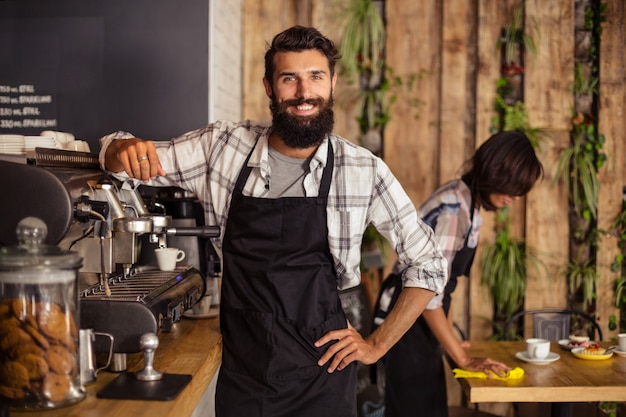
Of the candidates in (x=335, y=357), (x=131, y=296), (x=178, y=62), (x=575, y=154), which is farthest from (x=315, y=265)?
(x=575, y=154)

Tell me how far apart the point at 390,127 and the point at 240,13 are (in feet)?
3.86

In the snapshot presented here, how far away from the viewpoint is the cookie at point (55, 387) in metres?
1.67

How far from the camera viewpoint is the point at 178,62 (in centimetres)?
366

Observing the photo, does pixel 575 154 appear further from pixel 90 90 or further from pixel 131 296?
pixel 131 296

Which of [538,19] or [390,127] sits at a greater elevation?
[538,19]

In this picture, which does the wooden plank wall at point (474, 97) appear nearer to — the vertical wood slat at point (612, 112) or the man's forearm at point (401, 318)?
the vertical wood slat at point (612, 112)

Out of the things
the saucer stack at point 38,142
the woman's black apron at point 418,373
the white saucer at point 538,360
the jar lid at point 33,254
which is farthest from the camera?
the woman's black apron at point 418,373

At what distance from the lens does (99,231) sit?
212 centimetres

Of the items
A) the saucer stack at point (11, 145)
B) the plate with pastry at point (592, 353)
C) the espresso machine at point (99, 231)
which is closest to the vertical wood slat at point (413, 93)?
the plate with pastry at point (592, 353)

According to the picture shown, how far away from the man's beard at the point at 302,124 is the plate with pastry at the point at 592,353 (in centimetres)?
167

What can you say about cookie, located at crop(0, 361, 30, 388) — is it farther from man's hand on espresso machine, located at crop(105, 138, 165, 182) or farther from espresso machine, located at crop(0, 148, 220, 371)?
→ man's hand on espresso machine, located at crop(105, 138, 165, 182)

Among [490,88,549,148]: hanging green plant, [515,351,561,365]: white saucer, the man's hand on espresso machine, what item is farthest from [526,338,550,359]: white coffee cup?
the man's hand on espresso machine

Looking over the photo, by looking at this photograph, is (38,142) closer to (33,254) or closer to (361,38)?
(33,254)

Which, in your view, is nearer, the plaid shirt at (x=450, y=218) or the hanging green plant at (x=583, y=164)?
the plaid shirt at (x=450, y=218)
